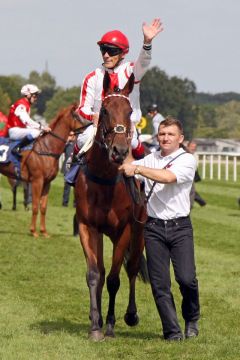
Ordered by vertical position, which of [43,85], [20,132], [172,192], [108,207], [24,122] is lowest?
[108,207]

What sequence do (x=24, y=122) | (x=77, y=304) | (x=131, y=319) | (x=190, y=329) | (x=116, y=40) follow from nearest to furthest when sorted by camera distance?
(x=190, y=329), (x=116, y=40), (x=131, y=319), (x=77, y=304), (x=24, y=122)

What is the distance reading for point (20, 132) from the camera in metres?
16.6

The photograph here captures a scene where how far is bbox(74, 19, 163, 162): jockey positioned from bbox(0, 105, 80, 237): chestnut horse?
7.61 m

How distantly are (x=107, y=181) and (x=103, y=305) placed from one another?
1960 mm

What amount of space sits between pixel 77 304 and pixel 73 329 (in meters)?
1.32

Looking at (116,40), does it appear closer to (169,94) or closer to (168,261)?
(168,261)

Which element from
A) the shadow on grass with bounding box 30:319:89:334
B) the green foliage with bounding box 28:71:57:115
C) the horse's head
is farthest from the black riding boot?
the green foliage with bounding box 28:71:57:115

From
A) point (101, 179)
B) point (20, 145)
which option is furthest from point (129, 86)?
point (20, 145)

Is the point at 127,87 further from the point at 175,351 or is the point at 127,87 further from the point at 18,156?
the point at 18,156

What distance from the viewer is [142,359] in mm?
6676

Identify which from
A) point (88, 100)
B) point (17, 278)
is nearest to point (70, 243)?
point (17, 278)

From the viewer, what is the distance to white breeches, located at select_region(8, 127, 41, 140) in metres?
16.3

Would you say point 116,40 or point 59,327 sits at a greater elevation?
point 116,40

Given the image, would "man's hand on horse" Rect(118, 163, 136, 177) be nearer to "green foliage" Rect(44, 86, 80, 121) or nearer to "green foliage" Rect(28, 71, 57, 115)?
"green foliage" Rect(44, 86, 80, 121)
